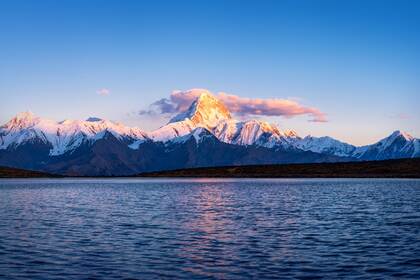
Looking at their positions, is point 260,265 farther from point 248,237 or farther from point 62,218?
point 62,218

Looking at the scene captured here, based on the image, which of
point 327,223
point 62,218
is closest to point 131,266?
point 327,223

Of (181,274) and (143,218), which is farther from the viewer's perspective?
(143,218)

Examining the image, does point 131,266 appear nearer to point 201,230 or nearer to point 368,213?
point 201,230

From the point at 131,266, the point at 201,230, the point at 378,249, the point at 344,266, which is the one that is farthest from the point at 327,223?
the point at 131,266

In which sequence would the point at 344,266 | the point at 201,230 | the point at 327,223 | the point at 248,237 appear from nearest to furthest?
the point at 344,266
the point at 248,237
the point at 201,230
the point at 327,223

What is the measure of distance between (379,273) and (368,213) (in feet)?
124

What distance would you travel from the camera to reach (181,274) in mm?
30672

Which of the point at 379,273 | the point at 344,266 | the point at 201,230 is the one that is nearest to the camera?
the point at 379,273

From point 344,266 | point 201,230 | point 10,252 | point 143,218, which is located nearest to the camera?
point 344,266

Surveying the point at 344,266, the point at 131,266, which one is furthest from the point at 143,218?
the point at 344,266

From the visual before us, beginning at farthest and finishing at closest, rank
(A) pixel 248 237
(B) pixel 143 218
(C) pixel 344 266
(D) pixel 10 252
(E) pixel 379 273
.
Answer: (B) pixel 143 218 → (A) pixel 248 237 → (D) pixel 10 252 → (C) pixel 344 266 → (E) pixel 379 273

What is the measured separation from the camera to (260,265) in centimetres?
3309

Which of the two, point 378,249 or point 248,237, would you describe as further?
point 248,237

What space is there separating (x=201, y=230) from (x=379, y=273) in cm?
2243
